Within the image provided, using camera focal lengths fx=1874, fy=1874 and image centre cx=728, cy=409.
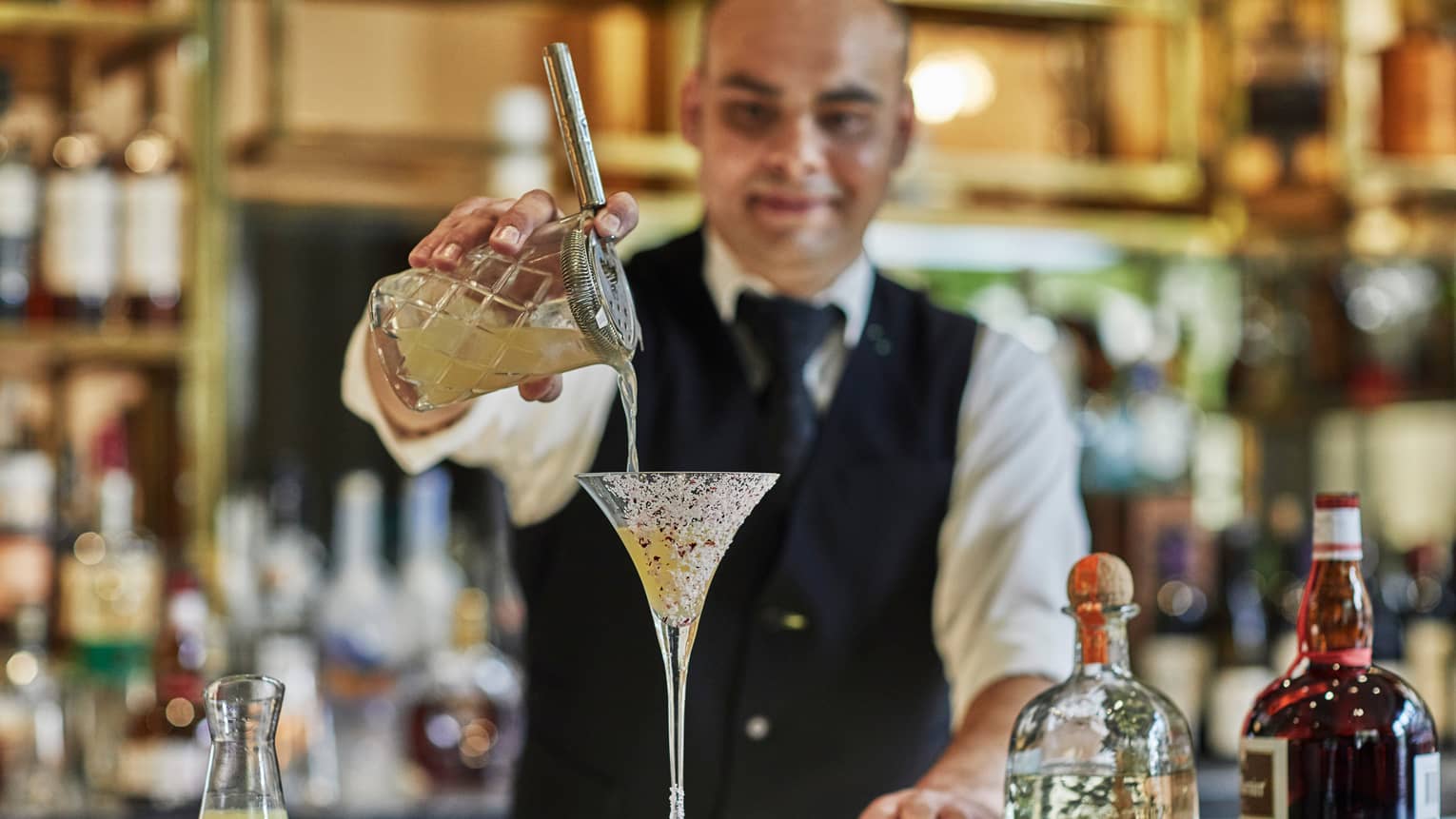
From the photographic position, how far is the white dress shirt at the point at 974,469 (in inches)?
65.6

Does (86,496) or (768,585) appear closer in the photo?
(768,585)

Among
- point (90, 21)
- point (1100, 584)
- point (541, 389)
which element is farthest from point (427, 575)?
point (1100, 584)

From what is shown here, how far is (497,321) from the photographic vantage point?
3.85ft

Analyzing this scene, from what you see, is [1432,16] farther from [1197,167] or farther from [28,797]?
[28,797]

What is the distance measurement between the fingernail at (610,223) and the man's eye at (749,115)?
67 centimetres

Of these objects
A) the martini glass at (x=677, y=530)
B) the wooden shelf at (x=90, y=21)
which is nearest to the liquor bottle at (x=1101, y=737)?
the martini glass at (x=677, y=530)

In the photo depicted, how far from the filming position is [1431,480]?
12.6ft

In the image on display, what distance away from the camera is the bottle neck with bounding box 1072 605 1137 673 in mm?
1126

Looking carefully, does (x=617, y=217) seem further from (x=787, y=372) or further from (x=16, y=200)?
(x=16, y=200)

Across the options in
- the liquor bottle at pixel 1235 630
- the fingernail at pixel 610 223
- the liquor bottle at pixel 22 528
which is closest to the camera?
the fingernail at pixel 610 223

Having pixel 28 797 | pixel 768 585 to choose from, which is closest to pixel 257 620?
pixel 28 797

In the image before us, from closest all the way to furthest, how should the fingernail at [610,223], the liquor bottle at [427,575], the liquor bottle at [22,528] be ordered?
the fingernail at [610,223], the liquor bottle at [22,528], the liquor bottle at [427,575]

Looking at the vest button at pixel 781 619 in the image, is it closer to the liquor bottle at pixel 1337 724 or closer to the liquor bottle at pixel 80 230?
the liquor bottle at pixel 1337 724

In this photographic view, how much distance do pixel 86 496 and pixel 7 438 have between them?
0.15 m
